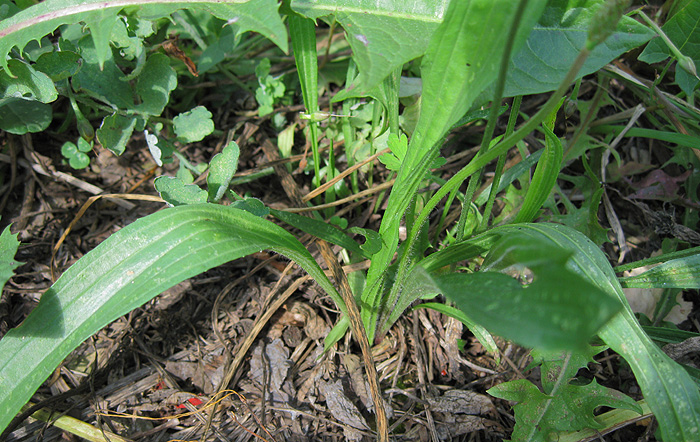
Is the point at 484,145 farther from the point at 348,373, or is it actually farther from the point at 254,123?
the point at 254,123

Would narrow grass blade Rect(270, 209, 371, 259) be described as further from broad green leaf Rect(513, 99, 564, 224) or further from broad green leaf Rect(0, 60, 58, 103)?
broad green leaf Rect(0, 60, 58, 103)

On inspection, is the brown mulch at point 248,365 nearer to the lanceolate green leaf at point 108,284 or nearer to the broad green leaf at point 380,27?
the lanceolate green leaf at point 108,284

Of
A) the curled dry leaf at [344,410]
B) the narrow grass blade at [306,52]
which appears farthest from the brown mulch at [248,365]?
the narrow grass blade at [306,52]

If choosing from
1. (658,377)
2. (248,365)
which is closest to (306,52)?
(248,365)

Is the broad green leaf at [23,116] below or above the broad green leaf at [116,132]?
above

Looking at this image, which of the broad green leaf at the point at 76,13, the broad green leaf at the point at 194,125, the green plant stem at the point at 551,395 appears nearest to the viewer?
the broad green leaf at the point at 76,13

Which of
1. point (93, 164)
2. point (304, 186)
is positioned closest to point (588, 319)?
point (304, 186)

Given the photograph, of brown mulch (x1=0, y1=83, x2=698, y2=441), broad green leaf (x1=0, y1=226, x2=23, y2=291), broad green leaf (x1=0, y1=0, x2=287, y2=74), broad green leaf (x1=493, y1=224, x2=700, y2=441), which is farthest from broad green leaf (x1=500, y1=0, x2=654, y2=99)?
broad green leaf (x1=0, y1=226, x2=23, y2=291)
